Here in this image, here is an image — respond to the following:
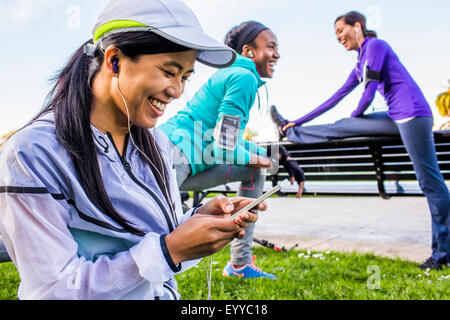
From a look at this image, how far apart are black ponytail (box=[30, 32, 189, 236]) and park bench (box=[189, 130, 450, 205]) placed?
9.36 feet

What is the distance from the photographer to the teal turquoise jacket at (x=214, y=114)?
2652 mm

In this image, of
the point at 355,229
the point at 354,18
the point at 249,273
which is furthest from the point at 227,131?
the point at 355,229

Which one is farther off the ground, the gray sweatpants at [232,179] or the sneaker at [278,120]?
the sneaker at [278,120]

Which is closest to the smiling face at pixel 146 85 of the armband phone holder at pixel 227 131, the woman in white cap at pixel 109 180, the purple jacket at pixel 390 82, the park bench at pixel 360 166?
the woman in white cap at pixel 109 180

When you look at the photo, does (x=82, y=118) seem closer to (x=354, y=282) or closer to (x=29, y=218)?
(x=29, y=218)

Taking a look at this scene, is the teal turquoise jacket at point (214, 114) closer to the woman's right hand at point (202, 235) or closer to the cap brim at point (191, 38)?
the cap brim at point (191, 38)

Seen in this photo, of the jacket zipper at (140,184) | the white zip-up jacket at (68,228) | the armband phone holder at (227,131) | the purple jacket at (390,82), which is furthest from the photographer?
the purple jacket at (390,82)

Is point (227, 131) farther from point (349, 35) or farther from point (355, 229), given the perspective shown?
point (355, 229)

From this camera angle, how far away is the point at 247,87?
8.71 ft

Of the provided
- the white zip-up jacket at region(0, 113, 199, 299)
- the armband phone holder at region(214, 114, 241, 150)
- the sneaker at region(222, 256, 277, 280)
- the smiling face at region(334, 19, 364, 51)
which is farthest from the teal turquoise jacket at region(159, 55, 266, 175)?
the white zip-up jacket at region(0, 113, 199, 299)

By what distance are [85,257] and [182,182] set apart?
1.74 metres

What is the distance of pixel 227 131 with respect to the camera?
2.66m

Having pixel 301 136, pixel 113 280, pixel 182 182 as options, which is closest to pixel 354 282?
pixel 182 182

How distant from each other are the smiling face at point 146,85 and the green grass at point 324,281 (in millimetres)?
1692
